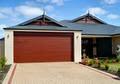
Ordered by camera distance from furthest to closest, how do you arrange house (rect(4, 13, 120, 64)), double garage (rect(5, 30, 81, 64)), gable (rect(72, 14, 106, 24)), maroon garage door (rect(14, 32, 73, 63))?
gable (rect(72, 14, 106, 24)), maroon garage door (rect(14, 32, 73, 63)), house (rect(4, 13, 120, 64)), double garage (rect(5, 30, 81, 64))

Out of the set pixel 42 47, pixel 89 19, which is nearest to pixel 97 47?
pixel 89 19

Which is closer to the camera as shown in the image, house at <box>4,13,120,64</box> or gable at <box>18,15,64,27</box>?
house at <box>4,13,120,64</box>

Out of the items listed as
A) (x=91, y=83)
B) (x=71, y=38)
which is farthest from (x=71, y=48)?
(x=91, y=83)

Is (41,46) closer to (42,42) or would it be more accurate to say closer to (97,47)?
(42,42)

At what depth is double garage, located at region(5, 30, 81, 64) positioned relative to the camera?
75.1 ft

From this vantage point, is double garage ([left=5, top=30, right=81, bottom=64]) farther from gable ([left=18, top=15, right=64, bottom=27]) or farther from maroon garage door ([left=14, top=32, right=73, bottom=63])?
gable ([left=18, top=15, right=64, bottom=27])

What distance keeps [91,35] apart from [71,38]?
150 inches

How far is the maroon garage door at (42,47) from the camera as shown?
23219mm

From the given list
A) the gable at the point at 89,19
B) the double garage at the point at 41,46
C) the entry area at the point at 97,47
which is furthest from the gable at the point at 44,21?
the gable at the point at 89,19

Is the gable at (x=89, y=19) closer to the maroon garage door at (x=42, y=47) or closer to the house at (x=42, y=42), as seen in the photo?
the house at (x=42, y=42)

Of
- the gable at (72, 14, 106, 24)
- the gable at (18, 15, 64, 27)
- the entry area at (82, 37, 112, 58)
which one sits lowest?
the entry area at (82, 37, 112, 58)

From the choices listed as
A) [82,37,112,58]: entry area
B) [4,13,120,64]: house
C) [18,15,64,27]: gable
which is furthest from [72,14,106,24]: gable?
[18,15,64,27]: gable

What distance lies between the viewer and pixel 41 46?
2381cm

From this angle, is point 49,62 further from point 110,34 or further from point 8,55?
point 110,34
